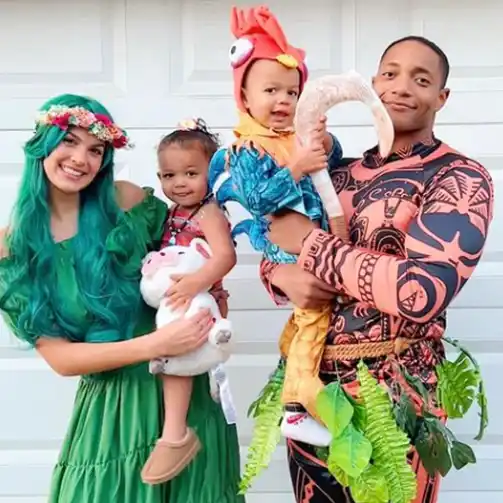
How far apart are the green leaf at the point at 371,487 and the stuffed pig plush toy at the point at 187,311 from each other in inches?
18.0

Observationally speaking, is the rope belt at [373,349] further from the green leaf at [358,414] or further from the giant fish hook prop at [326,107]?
the giant fish hook prop at [326,107]

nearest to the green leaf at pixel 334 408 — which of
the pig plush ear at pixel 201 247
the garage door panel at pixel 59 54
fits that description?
the pig plush ear at pixel 201 247

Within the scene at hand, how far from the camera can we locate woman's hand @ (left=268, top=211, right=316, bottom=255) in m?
1.73

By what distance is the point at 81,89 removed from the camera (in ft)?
9.10

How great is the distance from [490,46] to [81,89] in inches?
50.9

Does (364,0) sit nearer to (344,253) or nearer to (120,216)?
(120,216)

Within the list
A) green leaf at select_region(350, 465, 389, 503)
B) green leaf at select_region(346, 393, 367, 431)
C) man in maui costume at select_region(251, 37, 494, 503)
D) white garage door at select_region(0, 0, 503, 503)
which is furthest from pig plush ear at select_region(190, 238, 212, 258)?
white garage door at select_region(0, 0, 503, 503)

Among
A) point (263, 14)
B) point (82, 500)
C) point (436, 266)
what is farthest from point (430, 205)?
point (82, 500)

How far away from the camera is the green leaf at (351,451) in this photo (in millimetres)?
1618

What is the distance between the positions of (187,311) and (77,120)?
1.59ft

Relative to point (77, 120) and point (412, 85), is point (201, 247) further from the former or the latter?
point (412, 85)

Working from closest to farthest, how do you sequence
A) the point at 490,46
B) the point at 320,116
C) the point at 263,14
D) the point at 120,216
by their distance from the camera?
the point at 320,116
the point at 263,14
the point at 120,216
the point at 490,46

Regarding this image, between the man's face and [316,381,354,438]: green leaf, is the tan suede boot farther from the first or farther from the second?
the man's face

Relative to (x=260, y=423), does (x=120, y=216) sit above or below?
above
